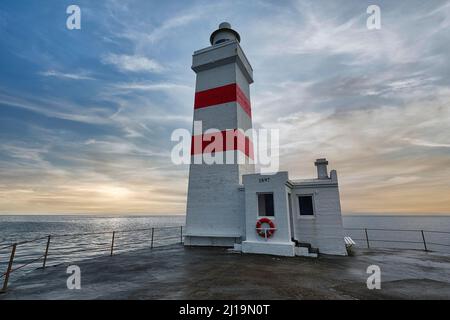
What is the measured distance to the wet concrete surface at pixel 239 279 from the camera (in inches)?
167

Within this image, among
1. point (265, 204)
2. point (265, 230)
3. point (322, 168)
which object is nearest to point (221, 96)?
point (265, 204)

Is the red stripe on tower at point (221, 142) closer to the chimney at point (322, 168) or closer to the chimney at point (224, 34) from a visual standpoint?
the chimney at point (322, 168)

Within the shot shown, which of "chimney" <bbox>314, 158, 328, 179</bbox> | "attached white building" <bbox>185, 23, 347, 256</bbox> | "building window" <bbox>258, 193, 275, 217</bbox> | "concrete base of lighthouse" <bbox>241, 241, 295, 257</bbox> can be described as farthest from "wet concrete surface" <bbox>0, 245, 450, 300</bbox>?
"chimney" <bbox>314, 158, 328, 179</bbox>

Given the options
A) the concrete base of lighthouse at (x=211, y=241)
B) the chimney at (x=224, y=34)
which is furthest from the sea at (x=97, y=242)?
the chimney at (x=224, y=34)

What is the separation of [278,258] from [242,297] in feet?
14.0

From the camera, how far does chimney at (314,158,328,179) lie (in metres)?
10.3

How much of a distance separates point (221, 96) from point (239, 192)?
5.58 metres

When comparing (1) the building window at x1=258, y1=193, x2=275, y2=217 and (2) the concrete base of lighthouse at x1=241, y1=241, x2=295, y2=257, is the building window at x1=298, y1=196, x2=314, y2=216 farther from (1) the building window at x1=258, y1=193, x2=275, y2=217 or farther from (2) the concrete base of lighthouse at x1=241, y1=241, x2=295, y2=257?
(2) the concrete base of lighthouse at x1=241, y1=241, x2=295, y2=257

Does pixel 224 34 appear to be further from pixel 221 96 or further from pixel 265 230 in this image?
pixel 265 230

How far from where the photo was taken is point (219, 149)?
37.5ft

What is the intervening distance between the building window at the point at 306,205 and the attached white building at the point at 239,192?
44 mm
